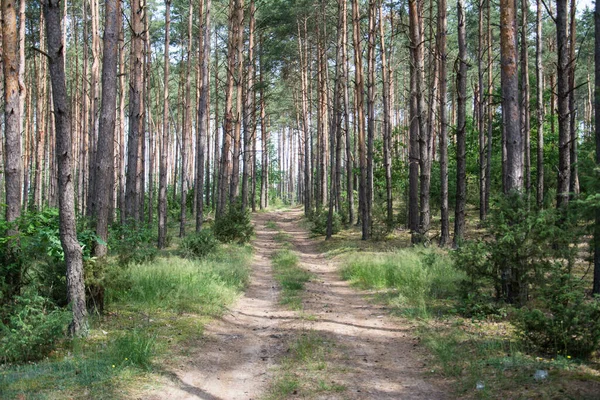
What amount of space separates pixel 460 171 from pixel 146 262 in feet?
29.6

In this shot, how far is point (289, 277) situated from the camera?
12.4 m

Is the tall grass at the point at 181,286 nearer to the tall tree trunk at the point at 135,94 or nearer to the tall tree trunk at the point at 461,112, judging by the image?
the tall tree trunk at the point at 135,94

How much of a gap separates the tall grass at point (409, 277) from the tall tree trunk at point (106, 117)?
5.38 metres

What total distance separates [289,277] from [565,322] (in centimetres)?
768

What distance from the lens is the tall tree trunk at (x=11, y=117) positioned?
28.9 ft

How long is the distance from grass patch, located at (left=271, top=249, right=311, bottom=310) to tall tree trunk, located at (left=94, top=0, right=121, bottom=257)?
3.70m

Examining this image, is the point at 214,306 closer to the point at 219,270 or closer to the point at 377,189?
the point at 219,270

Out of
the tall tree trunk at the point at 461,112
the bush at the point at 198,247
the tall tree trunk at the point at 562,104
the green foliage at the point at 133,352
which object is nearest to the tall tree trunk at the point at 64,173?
the green foliage at the point at 133,352

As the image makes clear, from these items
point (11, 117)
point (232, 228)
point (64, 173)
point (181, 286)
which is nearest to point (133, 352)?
point (64, 173)

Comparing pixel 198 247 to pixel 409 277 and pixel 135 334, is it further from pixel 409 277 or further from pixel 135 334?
pixel 135 334

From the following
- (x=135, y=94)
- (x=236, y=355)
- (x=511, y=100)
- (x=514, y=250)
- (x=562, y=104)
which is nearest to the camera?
(x=236, y=355)

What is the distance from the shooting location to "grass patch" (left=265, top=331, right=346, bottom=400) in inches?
205

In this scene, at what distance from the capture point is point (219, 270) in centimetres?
1159

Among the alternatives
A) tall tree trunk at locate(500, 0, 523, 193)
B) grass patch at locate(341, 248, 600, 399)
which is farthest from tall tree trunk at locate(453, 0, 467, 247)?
tall tree trunk at locate(500, 0, 523, 193)
